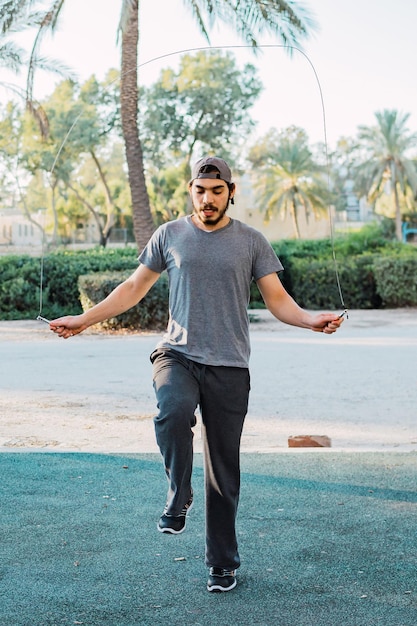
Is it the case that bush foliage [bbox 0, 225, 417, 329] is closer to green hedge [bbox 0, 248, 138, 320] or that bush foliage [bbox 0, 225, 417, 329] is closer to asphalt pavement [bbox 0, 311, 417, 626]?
green hedge [bbox 0, 248, 138, 320]

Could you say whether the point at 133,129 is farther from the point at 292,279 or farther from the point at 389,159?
the point at 389,159

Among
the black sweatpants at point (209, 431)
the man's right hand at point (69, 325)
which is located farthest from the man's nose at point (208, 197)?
the man's right hand at point (69, 325)

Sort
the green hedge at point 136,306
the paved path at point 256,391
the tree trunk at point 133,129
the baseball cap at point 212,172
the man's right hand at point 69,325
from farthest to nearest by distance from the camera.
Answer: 1. the tree trunk at point 133,129
2. the green hedge at point 136,306
3. the paved path at point 256,391
4. the man's right hand at point 69,325
5. the baseball cap at point 212,172

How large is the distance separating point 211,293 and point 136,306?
14242 mm

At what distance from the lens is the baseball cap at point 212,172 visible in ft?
13.6

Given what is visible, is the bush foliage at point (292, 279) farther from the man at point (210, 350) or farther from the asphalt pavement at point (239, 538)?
the man at point (210, 350)

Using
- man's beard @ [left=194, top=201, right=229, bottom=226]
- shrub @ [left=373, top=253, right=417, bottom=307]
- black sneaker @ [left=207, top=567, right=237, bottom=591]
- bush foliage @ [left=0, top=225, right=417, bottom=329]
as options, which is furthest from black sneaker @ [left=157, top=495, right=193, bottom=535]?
shrub @ [left=373, top=253, right=417, bottom=307]

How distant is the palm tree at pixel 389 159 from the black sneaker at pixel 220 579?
Result: 63514 mm

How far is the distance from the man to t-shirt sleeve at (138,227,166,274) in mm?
10

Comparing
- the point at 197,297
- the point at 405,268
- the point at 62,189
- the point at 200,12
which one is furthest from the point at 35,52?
the point at 62,189

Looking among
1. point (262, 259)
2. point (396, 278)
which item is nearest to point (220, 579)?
point (262, 259)

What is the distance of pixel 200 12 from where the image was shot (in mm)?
19594

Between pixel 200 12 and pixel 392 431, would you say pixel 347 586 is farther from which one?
pixel 200 12

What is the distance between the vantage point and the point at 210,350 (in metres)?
4.12
